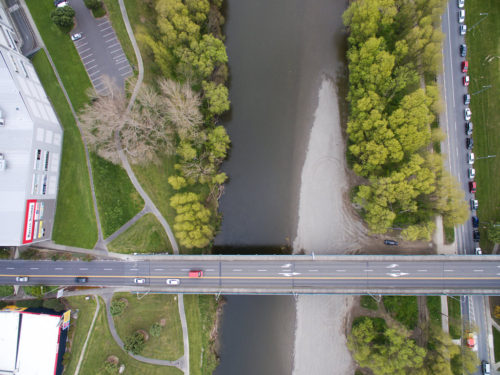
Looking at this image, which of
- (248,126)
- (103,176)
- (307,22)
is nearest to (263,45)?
(307,22)

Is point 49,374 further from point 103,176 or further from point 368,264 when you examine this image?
point 368,264

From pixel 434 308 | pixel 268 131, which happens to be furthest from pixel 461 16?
pixel 434 308

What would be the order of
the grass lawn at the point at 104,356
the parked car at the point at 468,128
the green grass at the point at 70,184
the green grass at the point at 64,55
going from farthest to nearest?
1. the green grass at the point at 64,55
2. the green grass at the point at 70,184
3. the grass lawn at the point at 104,356
4. the parked car at the point at 468,128

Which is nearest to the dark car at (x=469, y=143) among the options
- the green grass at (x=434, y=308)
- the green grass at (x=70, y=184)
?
the green grass at (x=434, y=308)

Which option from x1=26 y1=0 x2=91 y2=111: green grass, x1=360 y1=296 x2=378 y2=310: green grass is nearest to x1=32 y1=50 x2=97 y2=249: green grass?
x1=26 y1=0 x2=91 y2=111: green grass

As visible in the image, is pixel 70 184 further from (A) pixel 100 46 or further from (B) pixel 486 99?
(B) pixel 486 99

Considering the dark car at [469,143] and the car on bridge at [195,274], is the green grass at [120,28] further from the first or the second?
the dark car at [469,143]
